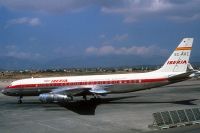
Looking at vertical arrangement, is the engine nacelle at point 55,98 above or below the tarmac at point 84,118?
above

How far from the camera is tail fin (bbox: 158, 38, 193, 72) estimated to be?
45.6 meters

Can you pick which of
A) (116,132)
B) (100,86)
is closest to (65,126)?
(116,132)

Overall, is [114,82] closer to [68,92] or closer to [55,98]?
[68,92]

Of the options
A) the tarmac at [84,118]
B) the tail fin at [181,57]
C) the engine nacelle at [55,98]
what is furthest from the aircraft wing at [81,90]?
the tail fin at [181,57]

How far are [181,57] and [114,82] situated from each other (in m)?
9.51

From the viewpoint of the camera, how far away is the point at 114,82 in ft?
152

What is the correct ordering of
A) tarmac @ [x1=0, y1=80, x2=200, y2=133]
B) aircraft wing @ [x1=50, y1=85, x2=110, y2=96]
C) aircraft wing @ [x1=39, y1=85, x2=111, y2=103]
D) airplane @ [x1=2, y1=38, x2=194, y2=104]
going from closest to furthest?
1. tarmac @ [x1=0, y1=80, x2=200, y2=133]
2. aircraft wing @ [x1=39, y1=85, x2=111, y2=103]
3. aircraft wing @ [x1=50, y1=85, x2=110, y2=96]
4. airplane @ [x1=2, y1=38, x2=194, y2=104]

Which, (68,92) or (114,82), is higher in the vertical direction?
(114,82)

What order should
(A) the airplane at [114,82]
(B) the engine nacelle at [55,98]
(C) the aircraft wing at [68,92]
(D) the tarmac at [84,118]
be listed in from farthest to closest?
(A) the airplane at [114,82] → (C) the aircraft wing at [68,92] → (B) the engine nacelle at [55,98] → (D) the tarmac at [84,118]

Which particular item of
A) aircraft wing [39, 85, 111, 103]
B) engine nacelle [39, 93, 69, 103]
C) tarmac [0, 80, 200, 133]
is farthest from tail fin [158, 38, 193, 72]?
engine nacelle [39, 93, 69, 103]

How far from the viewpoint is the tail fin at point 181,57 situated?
4559cm

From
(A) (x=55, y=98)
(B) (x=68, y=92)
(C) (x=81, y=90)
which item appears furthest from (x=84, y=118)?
(C) (x=81, y=90)

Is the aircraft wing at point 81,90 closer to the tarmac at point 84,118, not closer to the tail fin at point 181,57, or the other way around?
the tarmac at point 84,118

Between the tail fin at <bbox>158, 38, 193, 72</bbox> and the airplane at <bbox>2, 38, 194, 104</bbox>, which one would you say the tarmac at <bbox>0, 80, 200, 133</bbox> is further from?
the tail fin at <bbox>158, 38, 193, 72</bbox>
